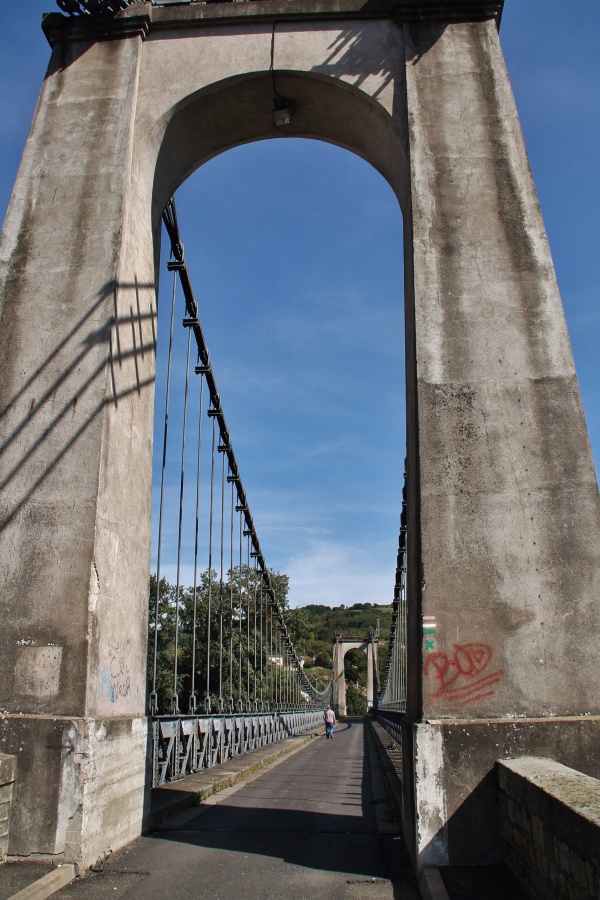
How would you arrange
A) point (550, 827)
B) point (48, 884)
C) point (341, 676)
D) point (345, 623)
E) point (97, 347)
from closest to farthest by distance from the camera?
1. point (550, 827)
2. point (48, 884)
3. point (97, 347)
4. point (341, 676)
5. point (345, 623)

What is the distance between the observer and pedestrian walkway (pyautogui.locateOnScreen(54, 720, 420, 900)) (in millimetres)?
3213

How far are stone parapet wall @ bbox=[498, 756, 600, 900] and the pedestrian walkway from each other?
63 centimetres

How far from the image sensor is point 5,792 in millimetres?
3357

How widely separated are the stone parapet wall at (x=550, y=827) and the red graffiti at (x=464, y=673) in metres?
0.37

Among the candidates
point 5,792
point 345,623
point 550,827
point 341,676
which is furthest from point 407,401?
point 345,623

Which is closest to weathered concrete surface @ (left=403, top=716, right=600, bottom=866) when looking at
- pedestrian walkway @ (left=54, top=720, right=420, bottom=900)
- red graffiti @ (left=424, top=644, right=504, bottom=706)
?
red graffiti @ (left=424, top=644, right=504, bottom=706)

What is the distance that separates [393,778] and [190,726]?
256cm

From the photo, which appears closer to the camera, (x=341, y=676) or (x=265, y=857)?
(x=265, y=857)

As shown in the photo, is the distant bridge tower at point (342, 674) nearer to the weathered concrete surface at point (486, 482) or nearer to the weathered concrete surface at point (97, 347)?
the weathered concrete surface at point (97, 347)

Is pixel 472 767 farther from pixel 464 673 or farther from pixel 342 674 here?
pixel 342 674

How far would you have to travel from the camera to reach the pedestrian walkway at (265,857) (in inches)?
126

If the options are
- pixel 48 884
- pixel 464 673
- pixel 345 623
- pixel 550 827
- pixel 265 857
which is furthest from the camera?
pixel 345 623

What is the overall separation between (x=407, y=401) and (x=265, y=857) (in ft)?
9.35

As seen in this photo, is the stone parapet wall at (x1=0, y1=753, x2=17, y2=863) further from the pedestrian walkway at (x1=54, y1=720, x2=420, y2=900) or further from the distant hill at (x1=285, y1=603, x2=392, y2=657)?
the distant hill at (x1=285, y1=603, x2=392, y2=657)
